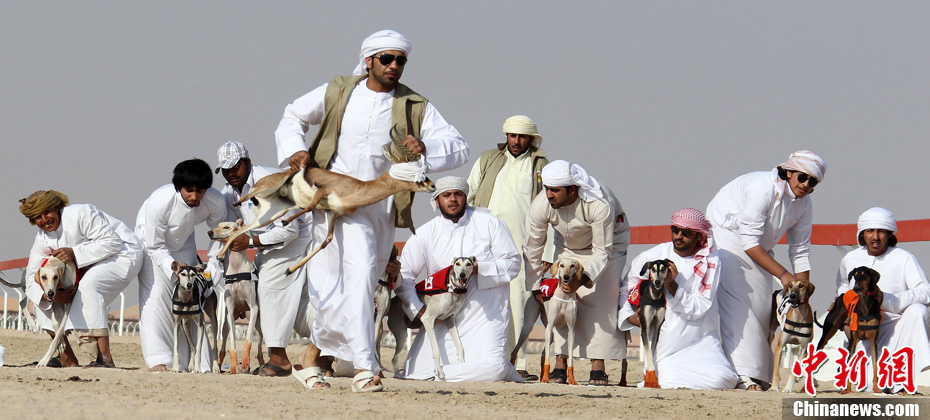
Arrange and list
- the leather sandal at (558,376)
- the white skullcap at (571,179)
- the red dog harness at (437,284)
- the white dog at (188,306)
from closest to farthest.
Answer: the white skullcap at (571,179) → the red dog harness at (437,284) → the white dog at (188,306) → the leather sandal at (558,376)

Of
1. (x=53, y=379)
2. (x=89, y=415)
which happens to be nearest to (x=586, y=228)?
(x=53, y=379)

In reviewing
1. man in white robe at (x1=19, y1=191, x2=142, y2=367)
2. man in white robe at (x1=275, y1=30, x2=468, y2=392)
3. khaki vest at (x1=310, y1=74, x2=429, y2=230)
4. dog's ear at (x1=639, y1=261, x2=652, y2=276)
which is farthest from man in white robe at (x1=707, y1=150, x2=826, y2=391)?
man in white robe at (x1=19, y1=191, x2=142, y2=367)

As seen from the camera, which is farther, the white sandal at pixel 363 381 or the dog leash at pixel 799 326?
the dog leash at pixel 799 326

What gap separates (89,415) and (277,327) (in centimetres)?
399

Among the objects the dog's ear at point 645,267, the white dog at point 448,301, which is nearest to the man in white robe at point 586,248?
the dog's ear at point 645,267

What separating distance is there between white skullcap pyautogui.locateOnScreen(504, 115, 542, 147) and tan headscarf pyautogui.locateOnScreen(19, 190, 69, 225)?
3.61m

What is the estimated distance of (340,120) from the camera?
606 cm

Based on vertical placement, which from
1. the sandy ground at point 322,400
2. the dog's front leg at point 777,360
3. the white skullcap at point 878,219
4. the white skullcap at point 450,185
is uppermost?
the white skullcap at point 450,185

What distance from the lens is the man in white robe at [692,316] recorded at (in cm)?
790

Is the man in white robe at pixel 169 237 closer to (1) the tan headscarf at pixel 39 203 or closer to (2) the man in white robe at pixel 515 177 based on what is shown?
(1) the tan headscarf at pixel 39 203

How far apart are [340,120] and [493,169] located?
3755 mm

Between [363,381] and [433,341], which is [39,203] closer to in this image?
[433,341]

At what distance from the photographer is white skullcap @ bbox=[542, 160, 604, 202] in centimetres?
803

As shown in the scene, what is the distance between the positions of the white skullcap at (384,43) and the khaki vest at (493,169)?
3623 millimetres
